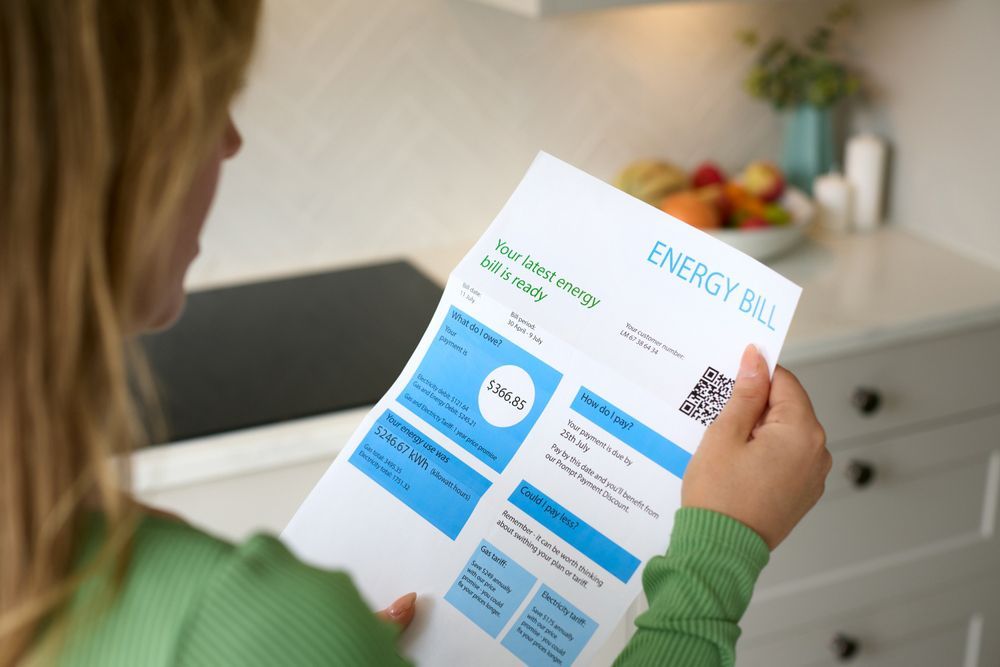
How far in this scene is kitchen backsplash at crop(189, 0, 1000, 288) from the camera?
1.77m

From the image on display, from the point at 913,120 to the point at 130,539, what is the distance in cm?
174

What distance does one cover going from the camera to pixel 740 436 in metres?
0.75

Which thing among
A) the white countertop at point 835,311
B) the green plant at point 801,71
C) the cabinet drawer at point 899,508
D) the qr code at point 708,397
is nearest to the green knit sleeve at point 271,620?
the qr code at point 708,397

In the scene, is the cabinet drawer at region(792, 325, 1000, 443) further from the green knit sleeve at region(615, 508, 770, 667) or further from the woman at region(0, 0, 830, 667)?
the woman at region(0, 0, 830, 667)

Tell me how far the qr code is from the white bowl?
966 millimetres

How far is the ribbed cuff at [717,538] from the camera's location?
2.32 feet

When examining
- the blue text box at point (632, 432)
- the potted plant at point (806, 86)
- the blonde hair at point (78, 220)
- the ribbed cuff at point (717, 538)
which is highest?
the blonde hair at point (78, 220)

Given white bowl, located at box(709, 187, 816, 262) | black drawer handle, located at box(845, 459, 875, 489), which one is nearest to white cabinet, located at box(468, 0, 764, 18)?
white bowl, located at box(709, 187, 816, 262)

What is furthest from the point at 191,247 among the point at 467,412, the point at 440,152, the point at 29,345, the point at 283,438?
the point at 440,152

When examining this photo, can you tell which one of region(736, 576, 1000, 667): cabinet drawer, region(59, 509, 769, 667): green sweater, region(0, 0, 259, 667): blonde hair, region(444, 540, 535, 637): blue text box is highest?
region(0, 0, 259, 667): blonde hair

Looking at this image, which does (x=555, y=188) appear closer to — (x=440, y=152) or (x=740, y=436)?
(x=740, y=436)

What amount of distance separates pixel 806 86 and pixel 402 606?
1.47 m

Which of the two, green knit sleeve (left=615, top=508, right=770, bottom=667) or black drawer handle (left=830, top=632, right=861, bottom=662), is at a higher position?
green knit sleeve (left=615, top=508, right=770, bottom=667)

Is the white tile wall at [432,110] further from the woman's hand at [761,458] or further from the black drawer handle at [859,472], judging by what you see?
the woman's hand at [761,458]
